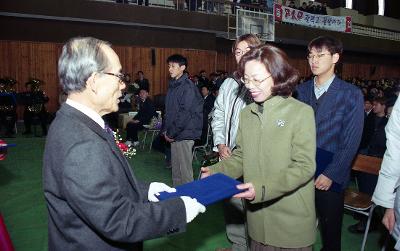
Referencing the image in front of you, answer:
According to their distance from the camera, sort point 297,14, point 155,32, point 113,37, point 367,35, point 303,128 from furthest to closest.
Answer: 1. point 367,35
2. point 297,14
3. point 155,32
4. point 113,37
5. point 303,128

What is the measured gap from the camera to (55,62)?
39.9 ft

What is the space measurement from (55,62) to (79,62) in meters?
11.8

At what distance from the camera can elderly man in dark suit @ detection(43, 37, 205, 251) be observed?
1267mm

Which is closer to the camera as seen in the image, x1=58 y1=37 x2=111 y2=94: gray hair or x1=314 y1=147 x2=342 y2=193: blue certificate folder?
x1=58 y1=37 x2=111 y2=94: gray hair

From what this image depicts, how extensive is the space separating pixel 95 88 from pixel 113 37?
12.0 m

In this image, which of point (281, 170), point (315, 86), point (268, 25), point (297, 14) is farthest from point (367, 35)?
point (281, 170)

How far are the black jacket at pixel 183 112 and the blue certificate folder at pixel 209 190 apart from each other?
262 cm

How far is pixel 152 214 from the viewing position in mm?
1381

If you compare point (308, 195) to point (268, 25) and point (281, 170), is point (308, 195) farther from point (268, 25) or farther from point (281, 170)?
point (268, 25)

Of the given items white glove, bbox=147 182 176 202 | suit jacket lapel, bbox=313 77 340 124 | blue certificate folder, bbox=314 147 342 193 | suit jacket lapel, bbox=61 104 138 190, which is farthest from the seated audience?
suit jacket lapel, bbox=61 104 138 190

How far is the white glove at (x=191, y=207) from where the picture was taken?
1.48 metres

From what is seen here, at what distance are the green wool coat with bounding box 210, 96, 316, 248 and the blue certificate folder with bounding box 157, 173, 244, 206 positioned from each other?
6.0 inches

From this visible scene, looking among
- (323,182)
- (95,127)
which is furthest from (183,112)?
(95,127)

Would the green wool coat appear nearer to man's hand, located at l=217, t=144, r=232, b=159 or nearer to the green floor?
man's hand, located at l=217, t=144, r=232, b=159
